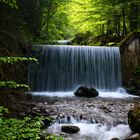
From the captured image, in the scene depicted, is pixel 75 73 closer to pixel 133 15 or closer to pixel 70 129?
pixel 133 15

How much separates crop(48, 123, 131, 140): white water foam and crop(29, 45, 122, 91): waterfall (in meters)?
6.84

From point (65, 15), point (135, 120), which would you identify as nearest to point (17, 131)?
point (135, 120)

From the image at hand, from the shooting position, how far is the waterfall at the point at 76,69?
1577 cm

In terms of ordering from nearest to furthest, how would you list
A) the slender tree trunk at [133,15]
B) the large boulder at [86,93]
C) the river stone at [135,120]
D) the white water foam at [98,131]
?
the river stone at [135,120], the white water foam at [98,131], the large boulder at [86,93], the slender tree trunk at [133,15]

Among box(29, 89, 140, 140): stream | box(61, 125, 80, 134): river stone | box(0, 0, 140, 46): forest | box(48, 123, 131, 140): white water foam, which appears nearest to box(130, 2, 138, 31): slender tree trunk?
box(0, 0, 140, 46): forest

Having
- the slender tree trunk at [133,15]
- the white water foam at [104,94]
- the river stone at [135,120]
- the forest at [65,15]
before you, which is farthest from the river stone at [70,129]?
the slender tree trunk at [133,15]

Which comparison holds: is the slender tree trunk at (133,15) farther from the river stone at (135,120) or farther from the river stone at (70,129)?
the river stone at (70,129)

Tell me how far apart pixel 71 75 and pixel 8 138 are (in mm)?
12952

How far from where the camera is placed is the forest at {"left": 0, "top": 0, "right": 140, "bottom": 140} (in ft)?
28.5

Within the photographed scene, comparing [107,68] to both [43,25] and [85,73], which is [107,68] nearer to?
[85,73]

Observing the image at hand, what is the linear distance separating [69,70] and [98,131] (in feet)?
26.8

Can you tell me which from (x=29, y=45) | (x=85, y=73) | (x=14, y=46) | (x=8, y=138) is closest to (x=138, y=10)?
(x=85, y=73)

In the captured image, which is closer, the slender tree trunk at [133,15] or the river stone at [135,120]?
the river stone at [135,120]

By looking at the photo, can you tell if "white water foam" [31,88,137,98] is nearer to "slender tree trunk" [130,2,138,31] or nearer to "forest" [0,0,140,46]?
"forest" [0,0,140,46]
